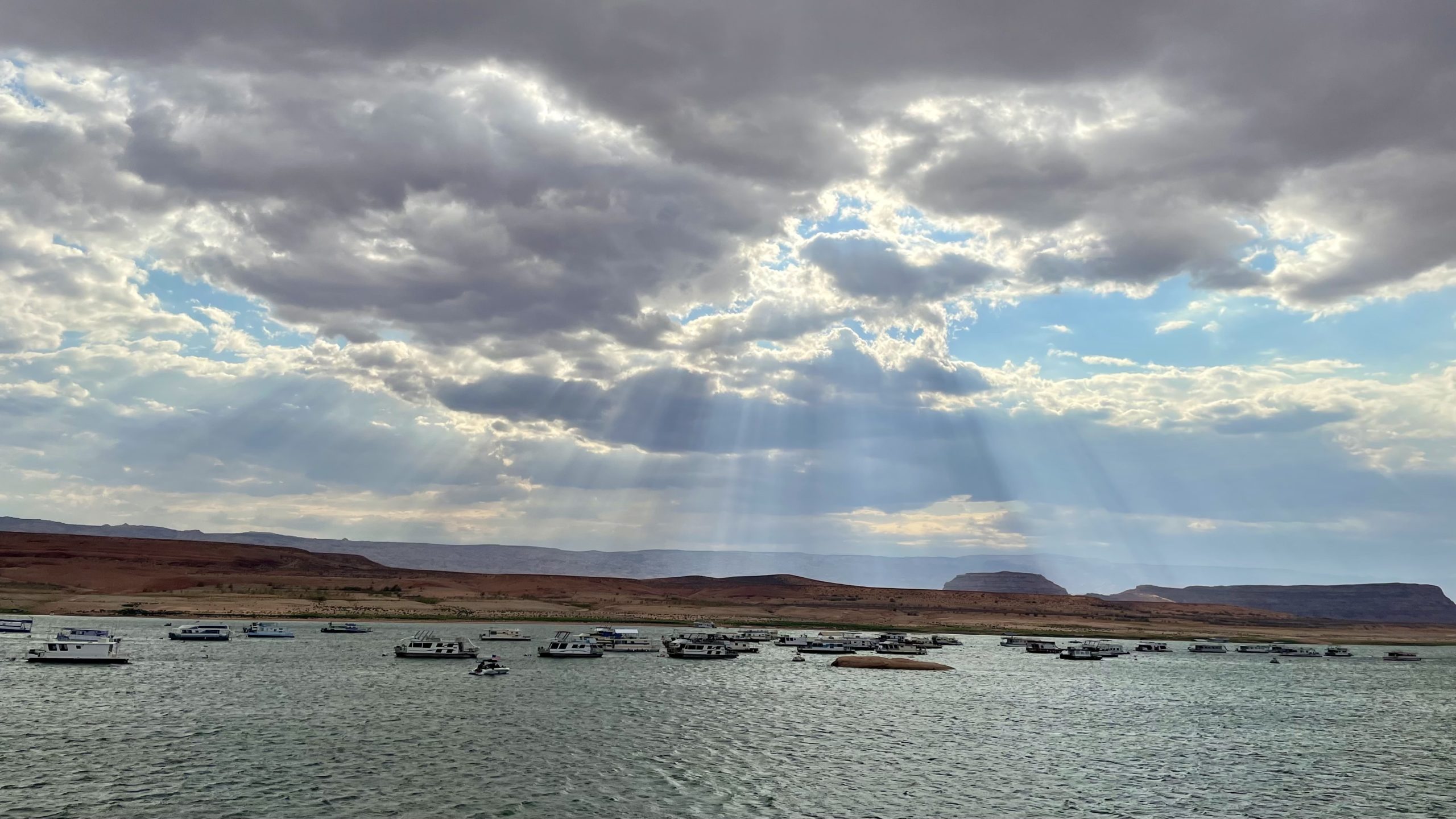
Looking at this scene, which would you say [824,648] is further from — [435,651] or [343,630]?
[343,630]

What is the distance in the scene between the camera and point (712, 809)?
48.8 m

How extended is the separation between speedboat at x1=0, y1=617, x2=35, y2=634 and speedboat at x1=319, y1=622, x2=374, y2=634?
40.7m

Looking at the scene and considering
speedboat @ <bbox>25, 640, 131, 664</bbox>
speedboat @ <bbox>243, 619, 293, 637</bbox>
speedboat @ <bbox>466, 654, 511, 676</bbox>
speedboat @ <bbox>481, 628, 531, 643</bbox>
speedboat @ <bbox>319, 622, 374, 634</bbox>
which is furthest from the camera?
speedboat @ <bbox>319, 622, 374, 634</bbox>

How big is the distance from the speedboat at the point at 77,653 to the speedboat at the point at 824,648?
93956 mm

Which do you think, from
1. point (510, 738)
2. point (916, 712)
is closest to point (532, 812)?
point (510, 738)

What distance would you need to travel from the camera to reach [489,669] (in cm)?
10638

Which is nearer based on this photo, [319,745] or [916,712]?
[319,745]

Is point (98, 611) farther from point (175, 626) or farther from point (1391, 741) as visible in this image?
point (1391, 741)

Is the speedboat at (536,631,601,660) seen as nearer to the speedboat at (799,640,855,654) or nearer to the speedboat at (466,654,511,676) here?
the speedboat at (466,654,511,676)

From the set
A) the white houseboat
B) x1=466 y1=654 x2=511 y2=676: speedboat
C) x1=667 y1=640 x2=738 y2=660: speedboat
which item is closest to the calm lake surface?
x1=466 y1=654 x2=511 y2=676: speedboat

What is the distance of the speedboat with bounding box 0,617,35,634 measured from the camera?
142750 mm

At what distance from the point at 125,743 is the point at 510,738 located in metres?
23.4

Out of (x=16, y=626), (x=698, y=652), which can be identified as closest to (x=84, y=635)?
(x=16, y=626)

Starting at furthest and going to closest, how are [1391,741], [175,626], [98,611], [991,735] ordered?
[98,611] < [175,626] < [1391,741] < [991,735]
